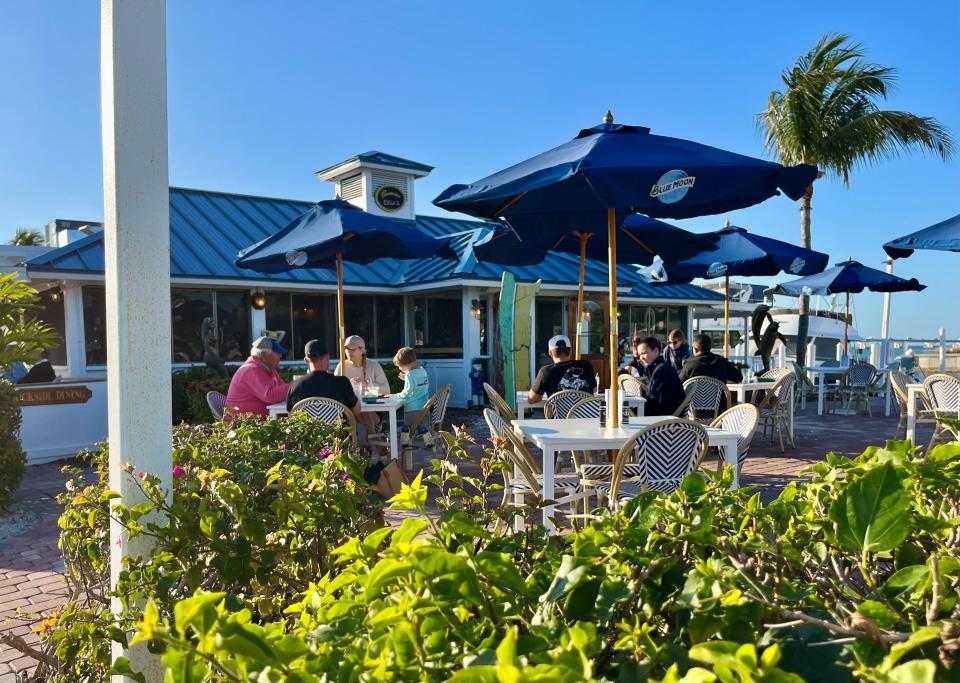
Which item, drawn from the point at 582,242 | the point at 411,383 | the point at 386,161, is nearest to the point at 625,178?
the point at 582,242

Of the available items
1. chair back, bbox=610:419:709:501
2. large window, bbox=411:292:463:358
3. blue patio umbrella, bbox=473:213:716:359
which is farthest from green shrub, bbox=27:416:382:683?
large window, bbox=411:292:463:358

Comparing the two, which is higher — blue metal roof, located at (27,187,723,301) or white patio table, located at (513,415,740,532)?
blue metal roof, located at (27,187,723,301)

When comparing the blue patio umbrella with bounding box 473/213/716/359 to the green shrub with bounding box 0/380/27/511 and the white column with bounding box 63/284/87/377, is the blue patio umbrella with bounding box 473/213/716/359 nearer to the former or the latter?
the green shrub with bounding box 0/380/27/511

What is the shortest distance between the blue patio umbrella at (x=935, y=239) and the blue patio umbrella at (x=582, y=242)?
2586 mm

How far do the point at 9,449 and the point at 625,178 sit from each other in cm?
609

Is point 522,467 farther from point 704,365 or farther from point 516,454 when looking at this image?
point 704,365

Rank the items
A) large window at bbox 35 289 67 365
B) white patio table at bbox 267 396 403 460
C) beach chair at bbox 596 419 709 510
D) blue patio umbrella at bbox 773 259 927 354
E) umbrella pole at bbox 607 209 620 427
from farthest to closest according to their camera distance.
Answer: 1. large window at bbox 35 289 67 365
2. blue patio umbrella at bbox 773 259 927 354
3. white patio table at bbox 267 396 403 460
4. umbrella pole at bbox 607 209 620 427
5. beach chair at bbox 596 419 709 510

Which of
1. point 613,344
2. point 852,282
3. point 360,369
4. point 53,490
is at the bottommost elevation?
point 53,490

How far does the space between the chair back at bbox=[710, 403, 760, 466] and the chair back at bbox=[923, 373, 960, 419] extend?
4.01 meters

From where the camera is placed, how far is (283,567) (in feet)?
7.10

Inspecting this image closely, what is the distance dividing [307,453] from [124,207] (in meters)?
1.32

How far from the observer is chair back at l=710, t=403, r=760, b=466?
5113 mm

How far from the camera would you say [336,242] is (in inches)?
285

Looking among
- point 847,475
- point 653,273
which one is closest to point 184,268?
point 653,273
